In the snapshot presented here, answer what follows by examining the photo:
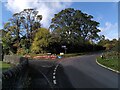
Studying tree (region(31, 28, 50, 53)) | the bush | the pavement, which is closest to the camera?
the pavement

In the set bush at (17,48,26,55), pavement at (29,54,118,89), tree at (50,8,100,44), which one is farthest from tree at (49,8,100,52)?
pavement at (29,54,118,89)

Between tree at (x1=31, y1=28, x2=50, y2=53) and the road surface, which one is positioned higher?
tree at (x1=31, y1=28, x2=50, y2=53)

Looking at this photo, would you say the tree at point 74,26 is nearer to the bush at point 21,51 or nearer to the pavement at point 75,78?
the bush at point 21,51

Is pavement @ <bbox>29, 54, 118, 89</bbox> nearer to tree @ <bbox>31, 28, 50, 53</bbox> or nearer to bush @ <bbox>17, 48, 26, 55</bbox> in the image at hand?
tree @ <bbox>31, 28, 50, 53</bbox>

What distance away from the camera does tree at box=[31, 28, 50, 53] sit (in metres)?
82.2

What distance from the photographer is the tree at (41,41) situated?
82.2 m

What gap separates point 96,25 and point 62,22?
50.2ft

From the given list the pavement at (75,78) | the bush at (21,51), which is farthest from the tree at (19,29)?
the pavement at (75,78)

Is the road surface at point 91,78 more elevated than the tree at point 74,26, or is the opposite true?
the tree at point 74,26

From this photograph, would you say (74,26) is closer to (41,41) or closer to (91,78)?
(41,41)

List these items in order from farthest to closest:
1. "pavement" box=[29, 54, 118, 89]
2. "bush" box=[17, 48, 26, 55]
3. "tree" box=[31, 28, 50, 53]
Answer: "bush" box=[17, 48, 26, 55], "tree" box=[31, 28, 50, 53], "pavement" box=[29, 54, 118, 89]

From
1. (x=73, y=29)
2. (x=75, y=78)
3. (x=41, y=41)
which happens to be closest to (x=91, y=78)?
(x=75, y=78)

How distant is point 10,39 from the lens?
97.4 meters

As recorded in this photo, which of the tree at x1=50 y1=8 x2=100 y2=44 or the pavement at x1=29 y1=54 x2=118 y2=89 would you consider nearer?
the pavement at x1=29 y1=54 x2=118 y2=89
